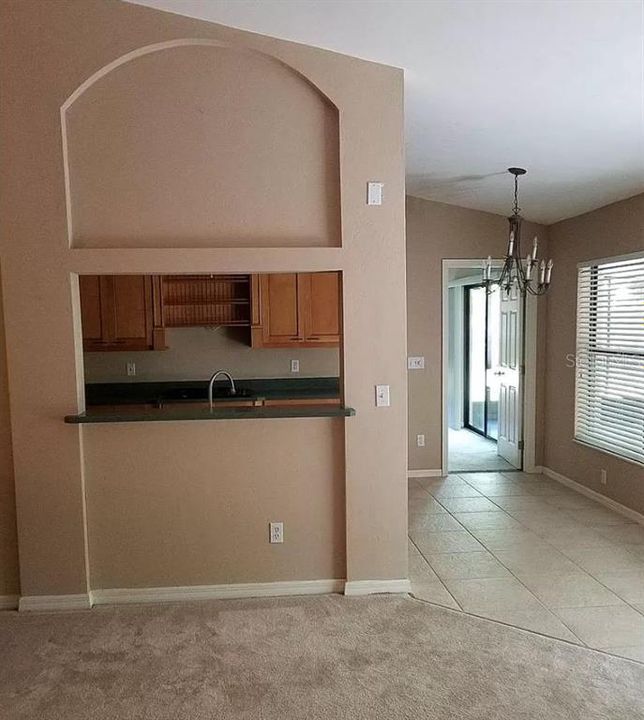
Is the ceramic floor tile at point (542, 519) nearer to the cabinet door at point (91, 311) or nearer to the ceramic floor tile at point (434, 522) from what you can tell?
the ceramic floor tile at point (434, 522)

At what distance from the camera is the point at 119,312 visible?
516 centimetres

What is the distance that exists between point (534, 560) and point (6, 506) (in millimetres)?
3230

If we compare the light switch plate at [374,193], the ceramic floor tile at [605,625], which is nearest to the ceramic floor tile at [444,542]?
the ceramic floor tile at [605,625]

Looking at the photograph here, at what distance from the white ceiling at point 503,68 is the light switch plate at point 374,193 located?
2.03 feet

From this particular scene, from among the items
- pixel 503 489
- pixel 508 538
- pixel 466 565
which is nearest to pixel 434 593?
pixel 466 565

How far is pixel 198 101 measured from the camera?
124 inches

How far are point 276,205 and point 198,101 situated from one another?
682mm

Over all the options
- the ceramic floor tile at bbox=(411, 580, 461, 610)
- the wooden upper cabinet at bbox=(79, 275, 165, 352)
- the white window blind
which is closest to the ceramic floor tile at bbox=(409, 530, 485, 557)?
the ceramic floor tile at bbox=(411, 580, 461, 610)

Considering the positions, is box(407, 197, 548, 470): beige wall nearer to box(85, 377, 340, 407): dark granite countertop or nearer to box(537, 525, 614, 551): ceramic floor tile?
box(85, 377, 340, 407): dark granite countertop

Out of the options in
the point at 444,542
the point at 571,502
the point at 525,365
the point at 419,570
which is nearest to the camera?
the point at 419,570

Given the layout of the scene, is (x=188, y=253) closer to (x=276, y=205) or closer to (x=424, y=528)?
(x=276, y=205)

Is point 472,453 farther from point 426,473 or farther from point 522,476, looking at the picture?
point 426,473

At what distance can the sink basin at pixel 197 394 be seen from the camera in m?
5.15

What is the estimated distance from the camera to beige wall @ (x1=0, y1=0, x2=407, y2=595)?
305 cm
